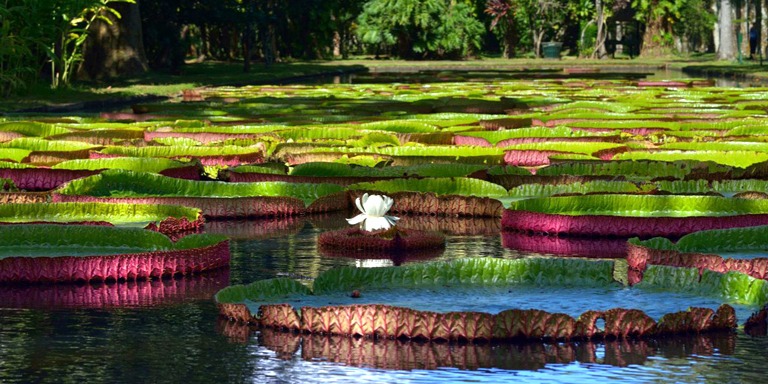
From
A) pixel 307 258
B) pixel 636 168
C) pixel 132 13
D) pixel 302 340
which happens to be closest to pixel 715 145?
pixel 636 168

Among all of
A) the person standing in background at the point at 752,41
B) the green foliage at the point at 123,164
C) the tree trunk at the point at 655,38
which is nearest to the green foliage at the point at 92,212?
the green foliage at the point at 123,164

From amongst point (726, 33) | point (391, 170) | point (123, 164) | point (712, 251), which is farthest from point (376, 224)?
point (726, 33)

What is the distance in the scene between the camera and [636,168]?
32.3 feet

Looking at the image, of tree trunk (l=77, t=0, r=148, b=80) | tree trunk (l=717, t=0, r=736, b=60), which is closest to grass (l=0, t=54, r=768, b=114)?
tree trunk (l=77, t=0, r=148, b=80)

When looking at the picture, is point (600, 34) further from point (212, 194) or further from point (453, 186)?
point (212, 194)

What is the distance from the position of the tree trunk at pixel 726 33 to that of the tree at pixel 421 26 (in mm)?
9688

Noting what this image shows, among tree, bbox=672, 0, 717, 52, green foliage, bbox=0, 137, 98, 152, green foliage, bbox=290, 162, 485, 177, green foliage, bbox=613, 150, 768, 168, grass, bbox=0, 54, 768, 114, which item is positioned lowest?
green foliage, bbox=613, 150, 768, 168

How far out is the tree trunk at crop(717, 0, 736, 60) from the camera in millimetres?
44844

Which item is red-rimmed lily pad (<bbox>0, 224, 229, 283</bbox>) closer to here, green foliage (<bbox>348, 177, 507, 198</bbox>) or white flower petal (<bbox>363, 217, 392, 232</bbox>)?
white flower petal (<bbox>363, 217, 392, 232</bbox>)

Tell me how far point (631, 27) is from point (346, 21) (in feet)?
46.0

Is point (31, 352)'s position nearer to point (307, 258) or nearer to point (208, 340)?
point (208, 340)

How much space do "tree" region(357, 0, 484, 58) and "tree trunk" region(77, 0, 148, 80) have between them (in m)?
22.4

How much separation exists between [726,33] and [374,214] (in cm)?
4151

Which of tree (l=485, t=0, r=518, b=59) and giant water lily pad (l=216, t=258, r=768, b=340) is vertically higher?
tree (l=485, t=0, r=518, b=59)
